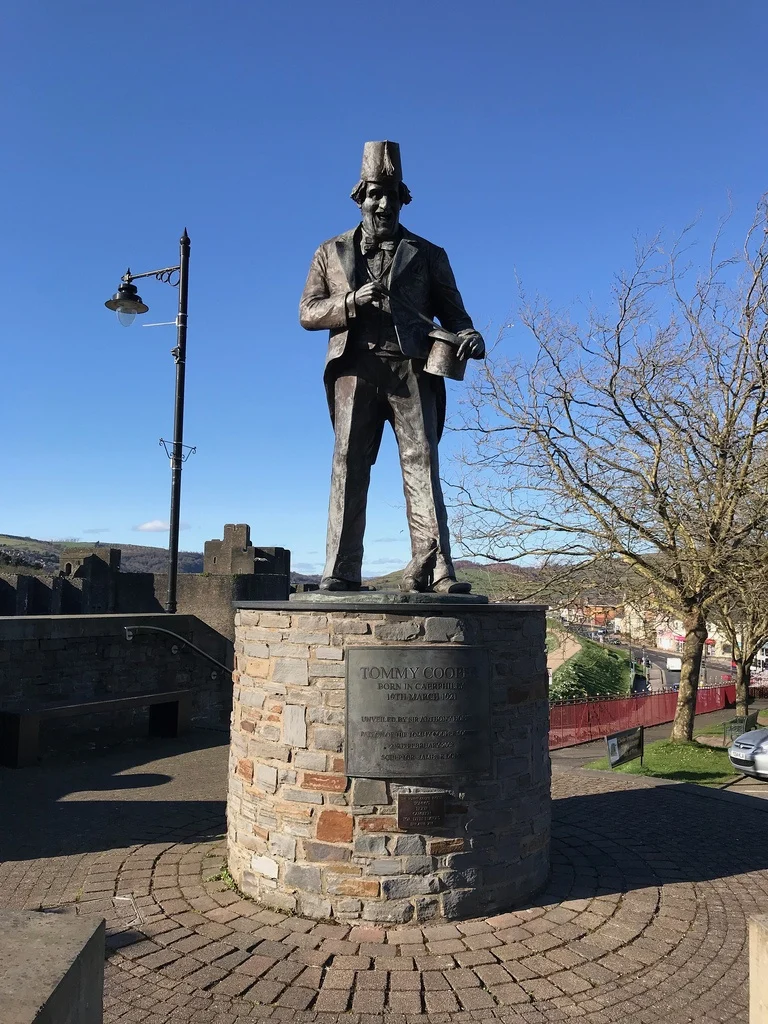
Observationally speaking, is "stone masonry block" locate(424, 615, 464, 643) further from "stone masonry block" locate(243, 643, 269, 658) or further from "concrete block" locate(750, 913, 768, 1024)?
"concrete block" locate(750, 913, 768, 1024)

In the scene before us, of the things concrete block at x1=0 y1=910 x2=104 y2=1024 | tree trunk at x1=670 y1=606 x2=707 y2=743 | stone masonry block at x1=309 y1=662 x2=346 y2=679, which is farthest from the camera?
tree trunk at x1=670 y1=606 x2=707 y2=743

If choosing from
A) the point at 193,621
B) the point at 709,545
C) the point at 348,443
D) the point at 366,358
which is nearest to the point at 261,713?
the point at 348,443

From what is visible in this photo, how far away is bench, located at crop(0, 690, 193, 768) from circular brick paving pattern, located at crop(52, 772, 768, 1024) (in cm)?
328

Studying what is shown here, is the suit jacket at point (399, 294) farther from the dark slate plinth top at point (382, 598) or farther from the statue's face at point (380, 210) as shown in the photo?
the dark slate plinth top at point (382, 598)

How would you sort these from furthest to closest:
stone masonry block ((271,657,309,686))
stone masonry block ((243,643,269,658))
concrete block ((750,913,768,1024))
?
stone masonry block ((243,643,269,658))
stone masonry block ((271,657,309,686))
concrete block ((750,913,768,1024))

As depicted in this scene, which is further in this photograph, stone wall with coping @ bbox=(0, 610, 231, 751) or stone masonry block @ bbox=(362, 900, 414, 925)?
stone wall with coping @ bbox=(0, 610, 231, 751)

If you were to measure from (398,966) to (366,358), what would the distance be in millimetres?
3618

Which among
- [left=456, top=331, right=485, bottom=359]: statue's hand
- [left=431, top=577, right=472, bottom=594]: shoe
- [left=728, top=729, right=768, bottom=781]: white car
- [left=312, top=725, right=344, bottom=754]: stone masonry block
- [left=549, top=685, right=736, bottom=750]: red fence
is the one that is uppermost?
[left=456, top=331, right=485, bottom=359]: statue's hand

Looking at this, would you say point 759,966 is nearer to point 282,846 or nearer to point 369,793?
point 369,793

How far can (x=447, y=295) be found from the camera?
5172mm

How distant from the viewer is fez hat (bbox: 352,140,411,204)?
486cm

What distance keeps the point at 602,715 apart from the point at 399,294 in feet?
45.8

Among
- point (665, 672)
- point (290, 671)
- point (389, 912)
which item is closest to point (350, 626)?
point (290, 671)

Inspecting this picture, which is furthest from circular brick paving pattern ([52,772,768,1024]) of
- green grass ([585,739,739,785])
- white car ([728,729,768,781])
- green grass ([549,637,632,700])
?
green grass ([549,637,632,700])
